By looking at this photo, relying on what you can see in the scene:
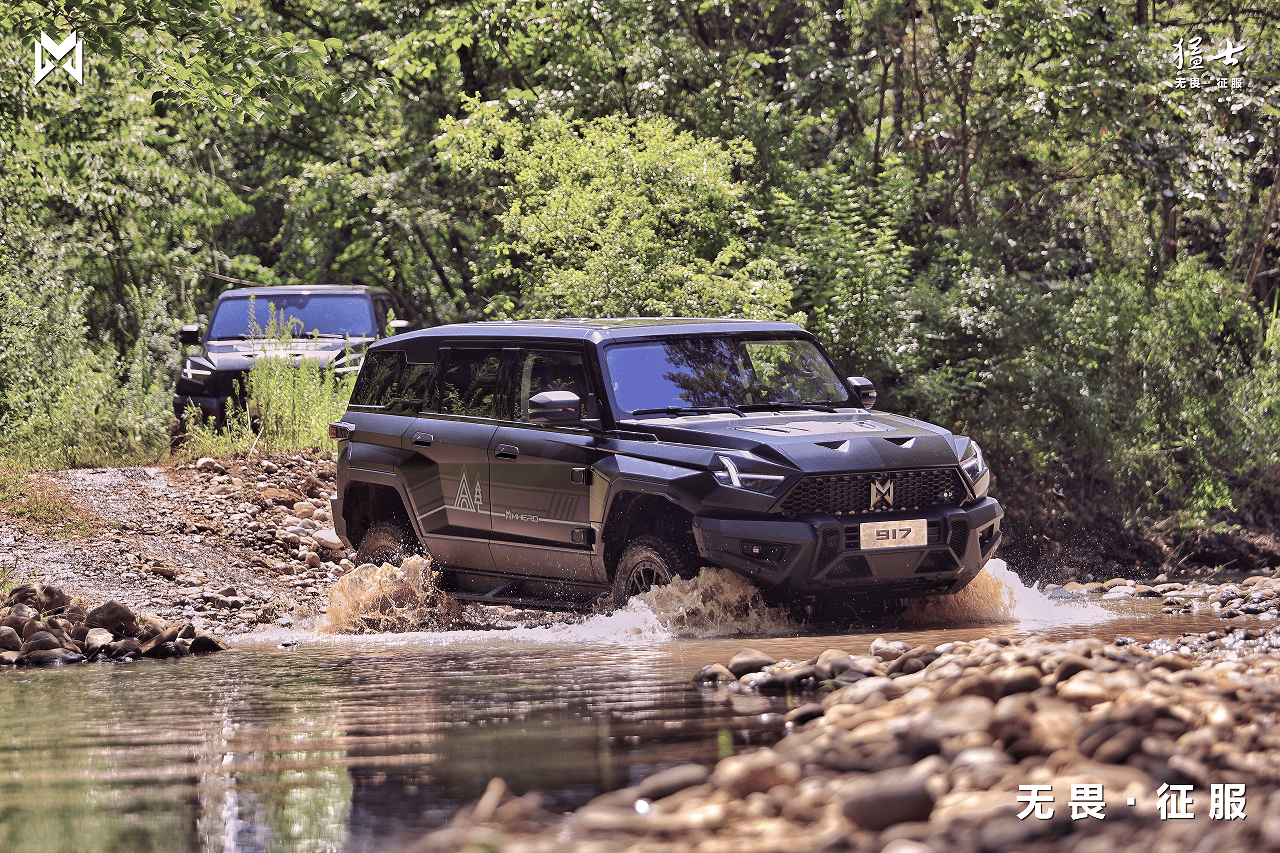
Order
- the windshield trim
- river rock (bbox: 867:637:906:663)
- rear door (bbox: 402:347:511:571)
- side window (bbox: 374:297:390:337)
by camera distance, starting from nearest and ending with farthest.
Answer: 1. river rock (bbox: 867:637:906:663)
2. the windshield trim
3. rear door (bbox: 402:347:511:571)
4. side window (bbox: 374:297:390:337)

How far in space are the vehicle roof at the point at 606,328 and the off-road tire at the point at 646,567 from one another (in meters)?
1.42

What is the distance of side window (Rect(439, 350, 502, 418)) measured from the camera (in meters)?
10.2

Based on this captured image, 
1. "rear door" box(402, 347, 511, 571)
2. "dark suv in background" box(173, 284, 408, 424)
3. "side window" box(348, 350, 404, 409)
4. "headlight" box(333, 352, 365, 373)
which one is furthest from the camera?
"dark suv in background" box(173, 284, 408, 424)

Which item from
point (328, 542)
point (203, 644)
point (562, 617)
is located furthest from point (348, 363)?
point (203, 644)

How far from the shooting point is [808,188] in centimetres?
1881

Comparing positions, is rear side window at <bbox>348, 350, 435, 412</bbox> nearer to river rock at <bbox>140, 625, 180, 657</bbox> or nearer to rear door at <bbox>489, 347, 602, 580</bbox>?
rear door at <bbox>489, 347, 602, 580</bbox>

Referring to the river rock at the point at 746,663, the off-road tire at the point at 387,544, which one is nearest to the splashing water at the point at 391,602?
the off-road tire at the point at 387,544

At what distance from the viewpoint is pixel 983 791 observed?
4320 millimetres

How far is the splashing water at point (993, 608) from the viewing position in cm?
938

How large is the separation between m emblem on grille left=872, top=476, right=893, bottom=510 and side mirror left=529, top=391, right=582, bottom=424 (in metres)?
1.83

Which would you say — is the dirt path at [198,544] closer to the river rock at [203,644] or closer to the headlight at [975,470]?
the river rock at [203,644]

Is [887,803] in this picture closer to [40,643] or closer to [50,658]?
[50,658]

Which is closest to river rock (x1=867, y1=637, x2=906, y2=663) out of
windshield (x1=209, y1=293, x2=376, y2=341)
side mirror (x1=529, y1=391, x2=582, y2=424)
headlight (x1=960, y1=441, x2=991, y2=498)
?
headlight (x1=960, y1=441, x2=991, y2=498)

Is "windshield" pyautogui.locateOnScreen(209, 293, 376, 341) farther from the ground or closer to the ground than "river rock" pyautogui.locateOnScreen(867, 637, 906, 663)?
farther from the ground
